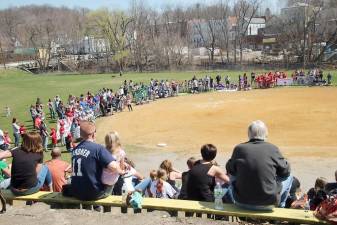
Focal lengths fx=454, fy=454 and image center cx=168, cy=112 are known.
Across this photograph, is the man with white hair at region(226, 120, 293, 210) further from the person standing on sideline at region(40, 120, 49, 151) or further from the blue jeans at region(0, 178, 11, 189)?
the person standing on sideline at region(40, 120, 49, 151)

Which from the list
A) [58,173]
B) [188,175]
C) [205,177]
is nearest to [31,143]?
[58,173]

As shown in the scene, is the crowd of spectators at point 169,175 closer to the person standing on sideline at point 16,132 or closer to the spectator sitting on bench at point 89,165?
the spectator sitting on bench at point 89,165

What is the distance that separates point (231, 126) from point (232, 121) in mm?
1259

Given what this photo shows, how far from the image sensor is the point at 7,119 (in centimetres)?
2833

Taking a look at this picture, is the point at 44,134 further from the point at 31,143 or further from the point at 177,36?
the point at 177,36

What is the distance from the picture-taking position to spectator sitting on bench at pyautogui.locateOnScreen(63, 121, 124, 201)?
638 cm

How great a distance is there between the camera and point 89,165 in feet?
21.0

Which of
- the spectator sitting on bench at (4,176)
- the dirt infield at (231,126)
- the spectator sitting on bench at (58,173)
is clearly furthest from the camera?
the dirt infield at (231,126)

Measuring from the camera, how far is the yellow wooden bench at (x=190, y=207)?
19.3 ft

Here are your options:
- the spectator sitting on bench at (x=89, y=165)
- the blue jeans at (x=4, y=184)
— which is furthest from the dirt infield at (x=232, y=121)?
the spectator sitting on bench at (x=89, y=165)

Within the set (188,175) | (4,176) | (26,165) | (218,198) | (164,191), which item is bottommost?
(164,191)

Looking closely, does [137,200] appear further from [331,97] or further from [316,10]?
[316,10]

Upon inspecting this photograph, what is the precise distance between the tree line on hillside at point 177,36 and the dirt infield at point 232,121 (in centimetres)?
2624

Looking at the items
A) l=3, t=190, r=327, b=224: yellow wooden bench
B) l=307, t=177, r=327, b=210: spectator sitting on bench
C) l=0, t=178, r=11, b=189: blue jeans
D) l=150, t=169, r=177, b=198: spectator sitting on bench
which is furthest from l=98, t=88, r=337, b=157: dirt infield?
l=3, t=190, r=327, b=224: yellow wooden bench
